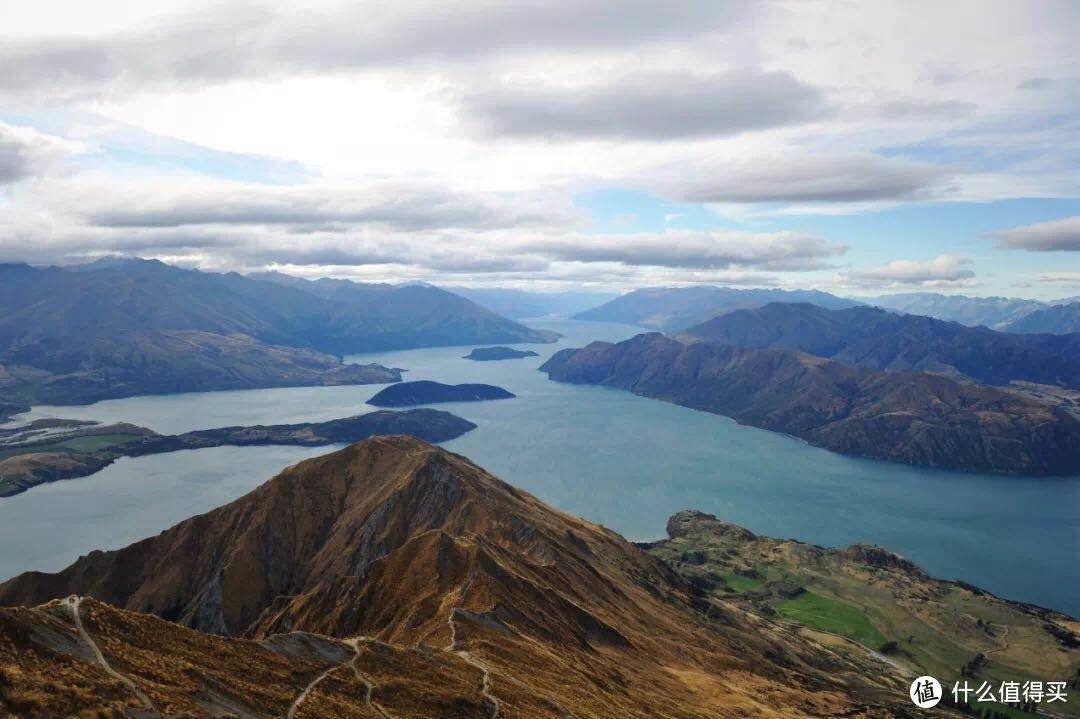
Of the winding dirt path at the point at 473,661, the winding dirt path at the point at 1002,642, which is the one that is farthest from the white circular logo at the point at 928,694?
the winding dirt path at the point at 473,661

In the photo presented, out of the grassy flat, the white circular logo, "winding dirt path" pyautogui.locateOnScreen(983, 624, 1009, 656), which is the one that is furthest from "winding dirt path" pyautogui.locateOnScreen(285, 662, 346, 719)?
"winding dirt path" pyautogui.locateOnScreen(983, 624, 1009, 656)

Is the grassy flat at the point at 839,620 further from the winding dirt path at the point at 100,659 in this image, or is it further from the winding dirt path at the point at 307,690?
the winding dirt path at the point at 100,659

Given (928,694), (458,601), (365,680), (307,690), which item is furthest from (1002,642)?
(307,690)

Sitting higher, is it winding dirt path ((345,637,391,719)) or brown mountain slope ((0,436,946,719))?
winding dirt path ((345,637,391,719))

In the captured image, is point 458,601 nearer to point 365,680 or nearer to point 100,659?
point 365,680

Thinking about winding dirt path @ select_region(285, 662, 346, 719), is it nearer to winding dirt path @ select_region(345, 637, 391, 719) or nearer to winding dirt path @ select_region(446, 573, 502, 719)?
winding dirt path @ select_region(345, 637, 391, 719)
